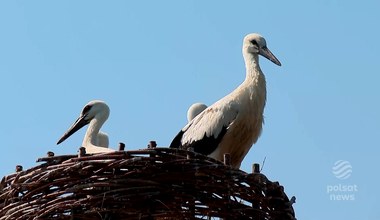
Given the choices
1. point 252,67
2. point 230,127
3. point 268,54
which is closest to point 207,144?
point 230,127

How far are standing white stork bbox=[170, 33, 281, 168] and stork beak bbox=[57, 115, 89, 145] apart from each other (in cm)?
77

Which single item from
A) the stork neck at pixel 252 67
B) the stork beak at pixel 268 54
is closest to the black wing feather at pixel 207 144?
the stork neck at pixel 252 67

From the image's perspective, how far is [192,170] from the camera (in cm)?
724

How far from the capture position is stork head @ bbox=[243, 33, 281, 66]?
424 inches

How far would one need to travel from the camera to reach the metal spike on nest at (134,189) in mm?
7109

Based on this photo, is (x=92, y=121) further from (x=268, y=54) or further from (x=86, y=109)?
(x=268, y=54)

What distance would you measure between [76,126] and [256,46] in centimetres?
170

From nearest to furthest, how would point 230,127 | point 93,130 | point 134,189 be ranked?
1. point 134,189
2. point 93,130
3. point 230,127

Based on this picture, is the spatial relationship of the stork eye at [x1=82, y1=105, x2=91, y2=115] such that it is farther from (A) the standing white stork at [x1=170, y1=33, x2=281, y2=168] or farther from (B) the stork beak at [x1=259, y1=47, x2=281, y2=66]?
(B) the stork beak at [x1=259, y1=47, x2=281, y2=66]

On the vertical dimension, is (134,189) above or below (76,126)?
below

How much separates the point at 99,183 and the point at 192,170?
0.54m

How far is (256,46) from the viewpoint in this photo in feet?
35.5

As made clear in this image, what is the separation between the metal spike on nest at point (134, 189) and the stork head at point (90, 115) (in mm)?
2790

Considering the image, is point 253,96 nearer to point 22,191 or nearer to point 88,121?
point 88,121
